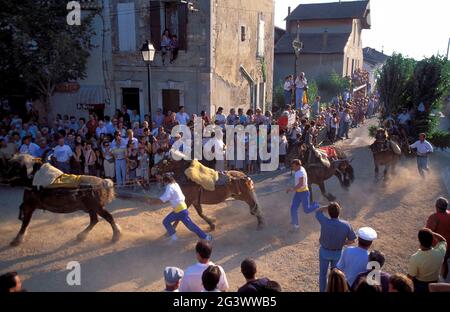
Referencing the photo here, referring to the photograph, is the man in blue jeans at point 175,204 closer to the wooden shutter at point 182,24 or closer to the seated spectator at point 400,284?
the seated spectator at point 400,284

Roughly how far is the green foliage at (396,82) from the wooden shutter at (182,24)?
8.24 meters

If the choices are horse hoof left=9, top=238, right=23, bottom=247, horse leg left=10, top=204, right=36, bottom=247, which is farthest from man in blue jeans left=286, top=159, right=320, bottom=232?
horse hoof left=9, top=238, right=23, bottom=247

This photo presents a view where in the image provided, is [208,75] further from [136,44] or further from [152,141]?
[152,141]

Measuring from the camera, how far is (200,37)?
1555 cm

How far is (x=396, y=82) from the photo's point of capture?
53.8 ft

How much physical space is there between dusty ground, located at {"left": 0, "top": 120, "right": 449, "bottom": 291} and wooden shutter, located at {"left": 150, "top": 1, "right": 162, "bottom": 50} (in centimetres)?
767

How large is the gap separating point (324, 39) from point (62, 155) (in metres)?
27.9

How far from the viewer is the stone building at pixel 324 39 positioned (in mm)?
33156

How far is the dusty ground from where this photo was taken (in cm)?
686

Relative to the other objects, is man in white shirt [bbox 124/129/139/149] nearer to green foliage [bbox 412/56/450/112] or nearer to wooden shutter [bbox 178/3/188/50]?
wooden shutter [bbox 178/3/188/50]

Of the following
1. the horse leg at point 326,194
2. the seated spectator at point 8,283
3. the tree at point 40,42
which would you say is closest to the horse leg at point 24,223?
the seated spectator at point 8,283
